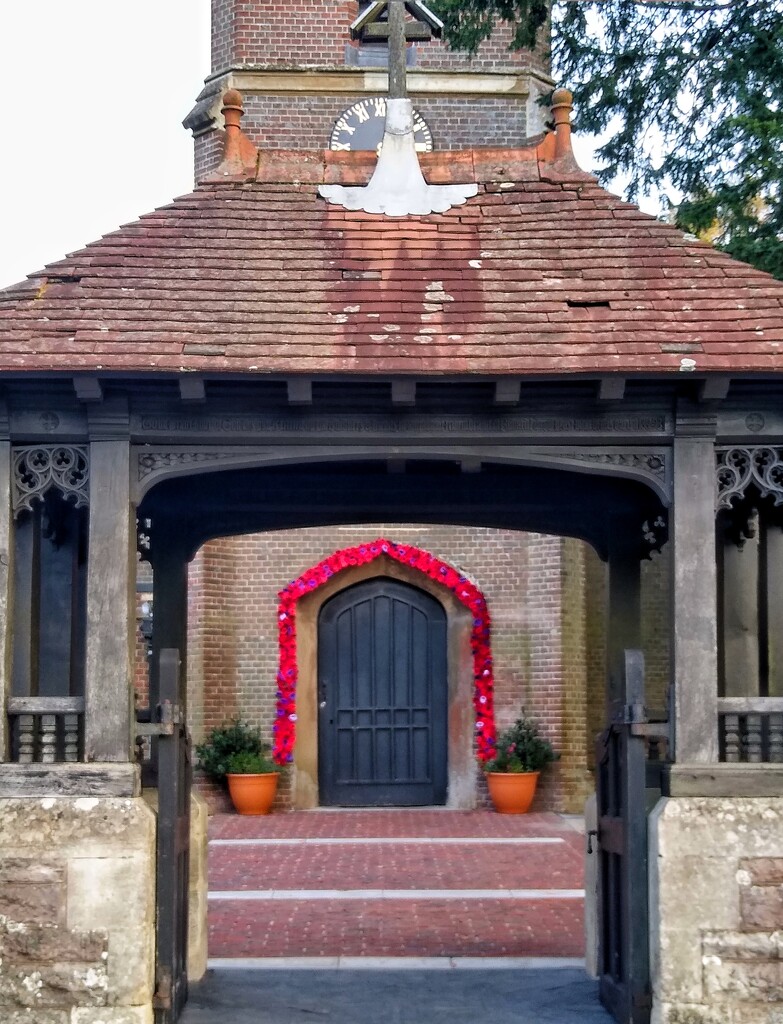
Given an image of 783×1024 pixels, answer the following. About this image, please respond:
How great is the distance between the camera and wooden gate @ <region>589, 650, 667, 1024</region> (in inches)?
272

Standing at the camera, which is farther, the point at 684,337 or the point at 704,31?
the point at 704,31

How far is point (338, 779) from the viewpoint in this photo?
18234mm

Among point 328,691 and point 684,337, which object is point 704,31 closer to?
point 328,691

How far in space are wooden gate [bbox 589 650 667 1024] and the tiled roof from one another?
167 centimetres

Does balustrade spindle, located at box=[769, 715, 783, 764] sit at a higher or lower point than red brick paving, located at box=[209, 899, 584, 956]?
higher

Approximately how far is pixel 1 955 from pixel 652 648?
40.8 feet

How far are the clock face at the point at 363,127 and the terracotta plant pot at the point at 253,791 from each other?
8089mm

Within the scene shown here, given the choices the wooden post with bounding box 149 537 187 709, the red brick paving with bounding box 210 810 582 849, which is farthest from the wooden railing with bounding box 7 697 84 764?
the red brick paving with bounding box 210 810 582 849

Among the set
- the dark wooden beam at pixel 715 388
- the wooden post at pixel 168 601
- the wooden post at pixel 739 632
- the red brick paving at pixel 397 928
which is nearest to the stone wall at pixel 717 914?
the wooden post at pixel 739 632

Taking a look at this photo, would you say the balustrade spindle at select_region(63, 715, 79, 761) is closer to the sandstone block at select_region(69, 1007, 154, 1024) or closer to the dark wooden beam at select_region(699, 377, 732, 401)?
the sandstone block at select_region(69, 1007, 154, 1024)

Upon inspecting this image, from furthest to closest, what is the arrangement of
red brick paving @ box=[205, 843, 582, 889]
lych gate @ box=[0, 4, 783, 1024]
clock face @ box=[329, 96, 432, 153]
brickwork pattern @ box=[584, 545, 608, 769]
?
clock face @ box=[329, 96, 432, 153] < brickwork pattern @ box=[584, 545, 608, 769] < red brick paving @ box=[205, 843, 582, 889] < lych gate @ box=[0, 4, 783, 1024]

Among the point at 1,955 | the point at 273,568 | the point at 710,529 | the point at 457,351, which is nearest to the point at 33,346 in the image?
the point at 457,351

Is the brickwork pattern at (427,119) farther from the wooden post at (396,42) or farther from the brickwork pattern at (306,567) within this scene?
the wooden post at (396,42)

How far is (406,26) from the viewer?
835cm
